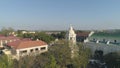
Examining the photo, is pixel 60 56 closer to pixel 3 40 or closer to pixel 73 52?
pixel 73 52

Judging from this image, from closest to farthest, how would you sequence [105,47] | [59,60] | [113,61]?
[59,60] < [113,61] < [105,47]

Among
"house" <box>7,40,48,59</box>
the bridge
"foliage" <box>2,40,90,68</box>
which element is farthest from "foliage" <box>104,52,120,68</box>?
"house" <box>7,40,48,59</box>

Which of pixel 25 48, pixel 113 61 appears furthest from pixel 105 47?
pixel 25 48

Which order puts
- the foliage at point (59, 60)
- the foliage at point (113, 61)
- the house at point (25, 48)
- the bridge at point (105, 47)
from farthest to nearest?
the bridge at point (105, 47), the house at point (25, 48), the foliage at point (113, 61), the foliage at point (59, 60)

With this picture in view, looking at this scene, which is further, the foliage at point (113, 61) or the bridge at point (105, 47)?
the bridge at point (105, 47)

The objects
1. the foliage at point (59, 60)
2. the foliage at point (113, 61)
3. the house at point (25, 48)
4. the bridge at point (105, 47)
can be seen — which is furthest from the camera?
the bridge at point (105, 47)

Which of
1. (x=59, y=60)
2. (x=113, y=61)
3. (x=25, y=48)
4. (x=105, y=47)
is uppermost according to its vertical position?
(x=25, y=48)

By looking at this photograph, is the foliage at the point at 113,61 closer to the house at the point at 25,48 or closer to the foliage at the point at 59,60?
the foliage at the point at 59,60

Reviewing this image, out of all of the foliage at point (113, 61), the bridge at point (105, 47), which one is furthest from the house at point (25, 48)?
the foliage at point (113, 61)

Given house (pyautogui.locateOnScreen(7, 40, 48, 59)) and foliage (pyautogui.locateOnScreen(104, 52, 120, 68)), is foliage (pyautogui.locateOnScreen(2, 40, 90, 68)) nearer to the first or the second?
foliage (pyautogui.locateOnScreen(104, 52, 120, 68))

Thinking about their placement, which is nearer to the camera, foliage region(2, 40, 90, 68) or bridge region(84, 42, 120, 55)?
foliage region(2, 40, 90, 68)

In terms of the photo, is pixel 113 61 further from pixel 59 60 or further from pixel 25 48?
pixel 25 48
